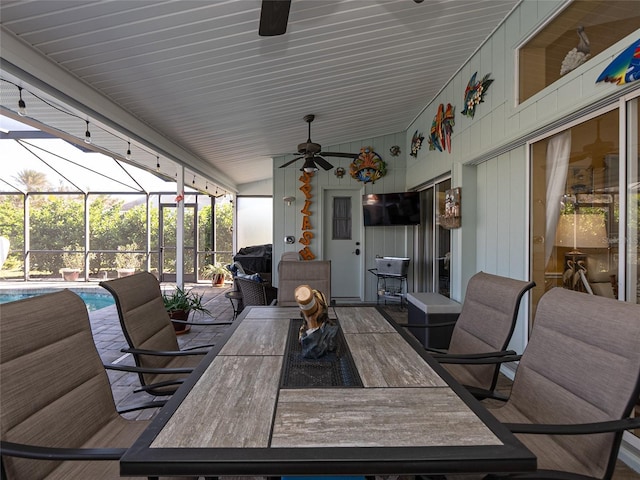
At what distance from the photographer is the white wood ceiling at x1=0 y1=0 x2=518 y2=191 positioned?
2303mm

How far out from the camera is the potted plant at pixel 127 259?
908 centimetres

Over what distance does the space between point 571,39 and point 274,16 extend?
2028 millimetres

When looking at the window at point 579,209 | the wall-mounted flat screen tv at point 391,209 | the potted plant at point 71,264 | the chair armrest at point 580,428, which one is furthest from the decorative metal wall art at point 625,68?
the potted plant at point 71,264

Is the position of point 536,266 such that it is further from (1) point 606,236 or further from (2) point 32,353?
(2) point 32,353

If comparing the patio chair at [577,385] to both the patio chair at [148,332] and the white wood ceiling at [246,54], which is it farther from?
the white wood ceiling at [246,54]

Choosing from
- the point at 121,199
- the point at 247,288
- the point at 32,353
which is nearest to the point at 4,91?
the point at 247,288

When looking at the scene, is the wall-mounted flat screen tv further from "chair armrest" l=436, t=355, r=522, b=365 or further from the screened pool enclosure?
the screened pool enclosure

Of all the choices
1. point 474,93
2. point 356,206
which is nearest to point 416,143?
point 356,206

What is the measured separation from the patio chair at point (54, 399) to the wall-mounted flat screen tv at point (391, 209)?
490 cm

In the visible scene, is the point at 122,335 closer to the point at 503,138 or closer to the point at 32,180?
the point at 503,138

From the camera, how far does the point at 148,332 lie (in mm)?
1882

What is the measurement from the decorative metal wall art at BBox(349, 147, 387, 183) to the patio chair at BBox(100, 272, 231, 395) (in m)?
4.74

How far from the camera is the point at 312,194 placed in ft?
21.0

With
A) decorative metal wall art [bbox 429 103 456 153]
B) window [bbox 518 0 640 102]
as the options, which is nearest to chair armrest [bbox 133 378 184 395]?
window [bbox 518 0 640 102]
